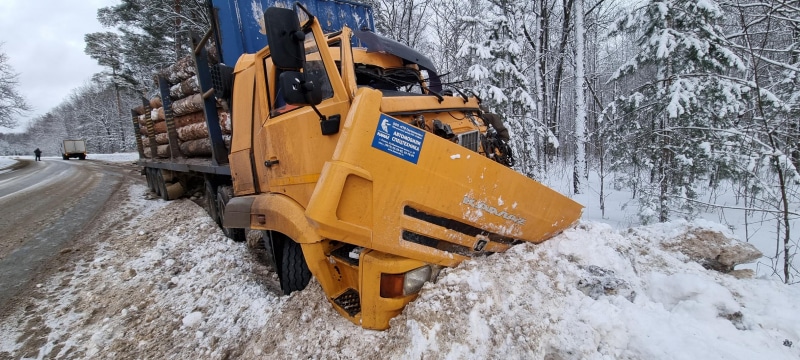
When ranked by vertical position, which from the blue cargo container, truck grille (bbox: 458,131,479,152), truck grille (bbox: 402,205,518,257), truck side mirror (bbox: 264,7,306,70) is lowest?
truck grille (bbox: 402,205,518,257)

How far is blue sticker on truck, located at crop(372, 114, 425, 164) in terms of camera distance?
82.4 inches

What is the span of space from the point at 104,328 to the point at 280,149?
2.51 metres

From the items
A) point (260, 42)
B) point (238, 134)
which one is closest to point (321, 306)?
point (238, 134)

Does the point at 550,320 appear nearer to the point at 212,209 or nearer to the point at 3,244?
the point at 212,209

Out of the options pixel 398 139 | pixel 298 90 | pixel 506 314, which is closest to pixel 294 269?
pixel 298 90

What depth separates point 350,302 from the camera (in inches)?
107

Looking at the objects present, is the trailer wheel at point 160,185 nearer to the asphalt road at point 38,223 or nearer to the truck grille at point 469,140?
the asphalt road at point 38,223

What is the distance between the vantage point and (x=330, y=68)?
2.52m

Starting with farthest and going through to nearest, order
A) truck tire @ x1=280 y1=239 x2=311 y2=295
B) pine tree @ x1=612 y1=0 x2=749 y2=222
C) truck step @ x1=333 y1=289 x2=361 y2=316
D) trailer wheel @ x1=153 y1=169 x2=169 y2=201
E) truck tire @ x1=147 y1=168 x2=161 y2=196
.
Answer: truck tire @ x1=147 y1=168 x2=161 y2=196, trailer wheel @ x1=153 y1=169 x2=169 y2=201, pine tree @ x1=612 y1=0 x2=749 y2=222, truck tire @ x1=280 y1=239 x2=311 y2=295, truck step @ x1=333 y1=289 x2=361 y2=316

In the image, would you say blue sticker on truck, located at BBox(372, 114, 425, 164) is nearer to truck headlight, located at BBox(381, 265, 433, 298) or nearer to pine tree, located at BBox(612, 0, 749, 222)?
truck headlight, located at BBox(381, 265, 433, 298)

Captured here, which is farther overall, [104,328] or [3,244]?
[3,244]

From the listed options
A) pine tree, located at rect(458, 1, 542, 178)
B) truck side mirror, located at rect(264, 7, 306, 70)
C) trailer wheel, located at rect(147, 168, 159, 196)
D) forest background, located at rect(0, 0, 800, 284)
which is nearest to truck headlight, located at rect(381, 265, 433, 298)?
truck side mirror, located at rect(264, 7, 306, 70)

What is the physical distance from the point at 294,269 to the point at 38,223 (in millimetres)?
7709

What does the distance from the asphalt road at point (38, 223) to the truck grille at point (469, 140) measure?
533cm
